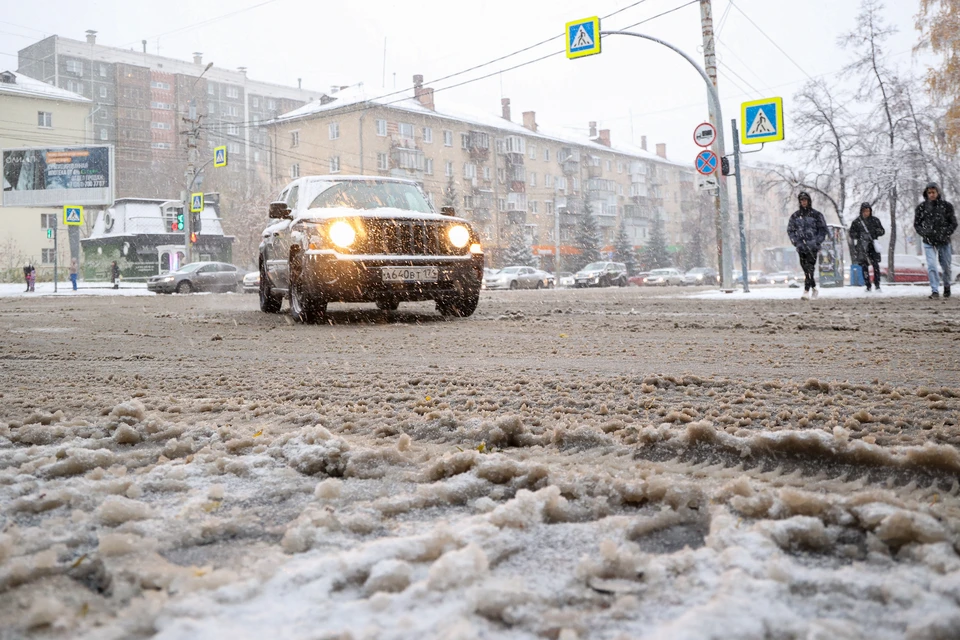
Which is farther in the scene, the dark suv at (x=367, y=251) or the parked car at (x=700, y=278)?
the parked car at (x=700, y=278)

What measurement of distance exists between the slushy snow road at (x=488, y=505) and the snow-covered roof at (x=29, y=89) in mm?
65842

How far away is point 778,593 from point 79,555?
4.10ft

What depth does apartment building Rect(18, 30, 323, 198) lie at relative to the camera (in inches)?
3150

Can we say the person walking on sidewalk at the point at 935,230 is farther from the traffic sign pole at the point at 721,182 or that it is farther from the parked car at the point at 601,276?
the parked car at the point at 601,276

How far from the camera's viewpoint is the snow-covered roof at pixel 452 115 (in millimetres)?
57025

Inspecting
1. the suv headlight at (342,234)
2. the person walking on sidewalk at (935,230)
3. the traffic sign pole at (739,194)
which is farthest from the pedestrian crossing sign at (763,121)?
the suv headlight at (342,234)

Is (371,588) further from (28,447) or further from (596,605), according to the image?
(28,447)

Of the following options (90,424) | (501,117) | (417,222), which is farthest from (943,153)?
(501,117)

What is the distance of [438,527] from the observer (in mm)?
1538

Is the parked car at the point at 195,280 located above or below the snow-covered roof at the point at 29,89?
below

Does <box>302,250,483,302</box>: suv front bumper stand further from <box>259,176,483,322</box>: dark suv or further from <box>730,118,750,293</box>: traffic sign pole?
<box>730,118,750,293</box>: traffic sign pole

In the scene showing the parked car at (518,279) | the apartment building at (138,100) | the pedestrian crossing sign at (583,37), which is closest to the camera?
the pedestrian crossing sign at (583,37)

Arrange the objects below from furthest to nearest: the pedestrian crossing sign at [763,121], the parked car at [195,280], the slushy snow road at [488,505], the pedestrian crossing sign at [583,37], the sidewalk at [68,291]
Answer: the parked car at [195,280] < the sidewalk at [68,291] < the pedestrian crossing sign at [583,37] < the pedestrian crossing sign at [763,121] < the slushy snow road at [488,505]

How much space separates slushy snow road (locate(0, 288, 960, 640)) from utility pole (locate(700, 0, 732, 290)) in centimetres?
1342
